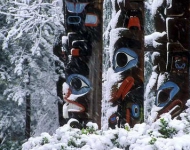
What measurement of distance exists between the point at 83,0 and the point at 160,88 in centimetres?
196

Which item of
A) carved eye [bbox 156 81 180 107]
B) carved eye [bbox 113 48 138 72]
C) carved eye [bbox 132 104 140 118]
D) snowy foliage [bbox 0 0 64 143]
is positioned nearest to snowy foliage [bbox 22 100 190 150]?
carved eye [bbox 132 104 140 118]

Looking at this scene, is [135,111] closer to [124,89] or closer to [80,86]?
[124,89]

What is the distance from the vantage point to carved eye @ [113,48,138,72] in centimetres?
A: 700

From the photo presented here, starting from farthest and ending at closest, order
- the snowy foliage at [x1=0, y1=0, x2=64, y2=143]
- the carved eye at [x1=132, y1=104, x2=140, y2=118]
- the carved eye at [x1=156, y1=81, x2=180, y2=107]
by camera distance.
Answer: the snowy foliage at [x1=0, y1=0, x2=64, y2=143]
the carved eye at [x1=156, y1=81, x2=180, y2=107]
the carved eye at [x1=132, y1=104, x2=140, y2=118]

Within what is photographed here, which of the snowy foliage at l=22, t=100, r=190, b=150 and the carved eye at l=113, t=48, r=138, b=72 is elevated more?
the carved eye at l=113, t=48, r=138, b=72

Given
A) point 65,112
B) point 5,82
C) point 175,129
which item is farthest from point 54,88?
point 175,129

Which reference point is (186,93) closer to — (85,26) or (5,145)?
(85,26)

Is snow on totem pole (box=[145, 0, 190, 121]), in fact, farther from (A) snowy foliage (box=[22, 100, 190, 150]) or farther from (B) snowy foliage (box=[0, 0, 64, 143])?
(B) snowy foliage (box=[0, 0, 64, 143])

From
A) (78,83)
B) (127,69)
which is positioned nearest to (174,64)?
(127,69)

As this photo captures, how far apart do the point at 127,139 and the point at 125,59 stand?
332 cm

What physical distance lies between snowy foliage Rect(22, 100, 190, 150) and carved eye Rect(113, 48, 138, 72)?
2.70 meters

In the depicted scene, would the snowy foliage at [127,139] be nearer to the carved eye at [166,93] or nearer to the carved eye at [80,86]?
the carved eye at [80,86]

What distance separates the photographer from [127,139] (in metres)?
3.82

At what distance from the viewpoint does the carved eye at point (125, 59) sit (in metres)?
7.00
